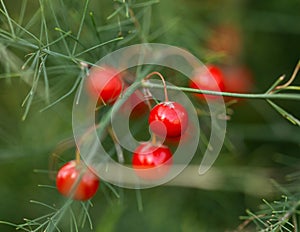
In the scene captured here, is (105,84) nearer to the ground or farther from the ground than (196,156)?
farther from the ground

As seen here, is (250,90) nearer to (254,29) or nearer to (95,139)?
(254,29)

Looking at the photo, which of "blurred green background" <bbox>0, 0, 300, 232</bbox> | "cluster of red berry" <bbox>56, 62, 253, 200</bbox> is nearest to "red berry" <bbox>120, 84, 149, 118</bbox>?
"cluster of red berry" <bbox>56, 62, 253, 200</bbox>

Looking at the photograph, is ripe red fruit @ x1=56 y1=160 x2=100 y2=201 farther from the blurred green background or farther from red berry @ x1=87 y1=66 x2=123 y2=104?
the blurred green background

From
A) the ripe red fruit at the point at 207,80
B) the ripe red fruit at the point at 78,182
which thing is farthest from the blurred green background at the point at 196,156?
the ripe red fruit at the point at 78,182

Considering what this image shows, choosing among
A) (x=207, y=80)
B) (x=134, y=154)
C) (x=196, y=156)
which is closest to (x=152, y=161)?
(x=134, y=154)

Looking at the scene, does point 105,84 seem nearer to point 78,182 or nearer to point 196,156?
point 78,182

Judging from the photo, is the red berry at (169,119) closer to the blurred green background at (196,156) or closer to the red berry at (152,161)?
the red berry at (152,161)

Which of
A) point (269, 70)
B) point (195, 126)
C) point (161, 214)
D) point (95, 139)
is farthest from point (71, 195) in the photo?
point (269, 70)
